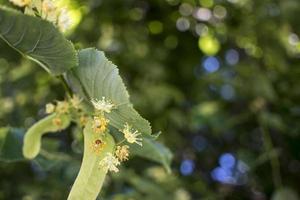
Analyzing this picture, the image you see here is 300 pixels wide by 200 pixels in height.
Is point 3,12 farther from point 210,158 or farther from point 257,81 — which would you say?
point 210,158

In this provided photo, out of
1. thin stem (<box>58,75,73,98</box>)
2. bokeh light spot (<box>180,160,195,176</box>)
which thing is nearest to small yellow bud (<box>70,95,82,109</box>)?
Result: thin stem (<box>58,75,73,98</box>)

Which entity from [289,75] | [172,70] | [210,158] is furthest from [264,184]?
[172,70]

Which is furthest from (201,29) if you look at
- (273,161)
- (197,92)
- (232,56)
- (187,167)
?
(273,161)

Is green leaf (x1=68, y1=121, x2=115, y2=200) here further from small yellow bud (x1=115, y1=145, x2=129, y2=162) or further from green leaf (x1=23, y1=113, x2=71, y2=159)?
green leaf (x1=23, y1=113, x2=71, y2=159)

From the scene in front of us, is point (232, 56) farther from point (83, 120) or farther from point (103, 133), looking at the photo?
point (103, 133)

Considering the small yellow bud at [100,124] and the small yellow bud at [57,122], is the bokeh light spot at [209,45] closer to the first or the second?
the small yellow bud at [57,122]
